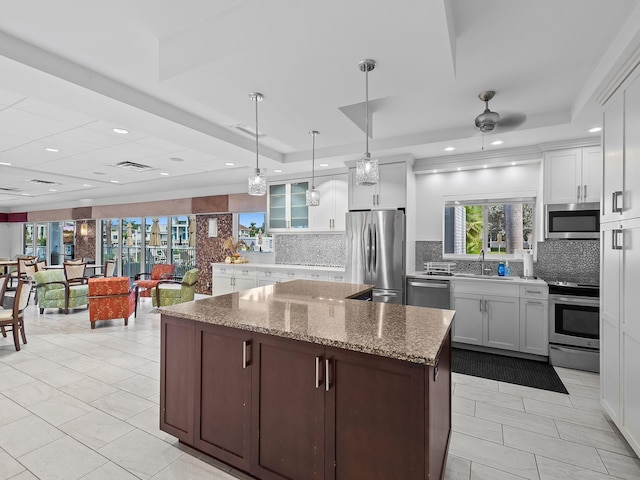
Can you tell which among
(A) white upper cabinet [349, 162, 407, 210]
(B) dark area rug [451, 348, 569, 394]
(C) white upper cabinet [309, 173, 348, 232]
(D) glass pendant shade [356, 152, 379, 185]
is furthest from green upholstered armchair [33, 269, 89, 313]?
(B) dark area rug [451, 348, 569, 394]

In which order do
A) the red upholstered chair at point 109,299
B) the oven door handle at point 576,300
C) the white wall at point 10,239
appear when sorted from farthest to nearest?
the white wall at point 10,239 → the red upholstered chair at point 109,299 → the oven door handle at point 576,300

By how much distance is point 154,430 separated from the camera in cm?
252

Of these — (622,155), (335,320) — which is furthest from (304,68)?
(622,155)

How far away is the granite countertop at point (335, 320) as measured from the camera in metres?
1.57

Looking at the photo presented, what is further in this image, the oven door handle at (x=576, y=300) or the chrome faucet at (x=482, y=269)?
the chrome faucet at (x=482, y=269)

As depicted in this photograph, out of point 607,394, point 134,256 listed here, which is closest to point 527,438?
point 607,394

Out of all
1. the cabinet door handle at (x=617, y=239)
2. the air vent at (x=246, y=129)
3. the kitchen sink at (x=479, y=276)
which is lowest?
the kitchen sink at (x=479, y=276)

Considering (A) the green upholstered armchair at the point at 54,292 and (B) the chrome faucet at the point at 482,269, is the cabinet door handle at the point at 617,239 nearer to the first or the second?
(B) the chrome faucet at the point at 482,269

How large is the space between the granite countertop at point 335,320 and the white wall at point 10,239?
1386 cm

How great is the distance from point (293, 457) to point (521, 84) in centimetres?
325

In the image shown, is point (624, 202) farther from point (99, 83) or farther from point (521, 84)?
point (99, 83)

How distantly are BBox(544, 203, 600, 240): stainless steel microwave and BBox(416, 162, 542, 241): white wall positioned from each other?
0.29 m

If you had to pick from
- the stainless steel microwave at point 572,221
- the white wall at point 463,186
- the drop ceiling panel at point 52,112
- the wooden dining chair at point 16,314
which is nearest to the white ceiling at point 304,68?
the drop ceiling panel at point 52,112

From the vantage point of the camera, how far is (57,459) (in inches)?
86.2
